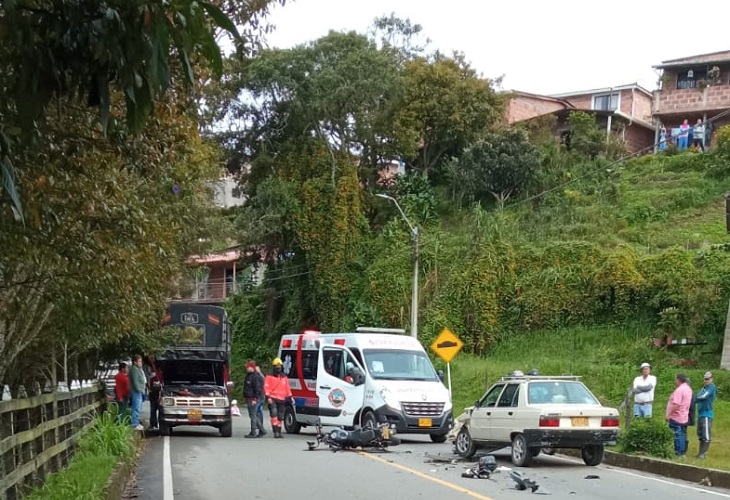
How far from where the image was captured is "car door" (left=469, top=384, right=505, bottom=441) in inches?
667

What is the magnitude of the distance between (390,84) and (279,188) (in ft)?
22.5

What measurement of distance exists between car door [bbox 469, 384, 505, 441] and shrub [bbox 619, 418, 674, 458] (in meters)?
2.52

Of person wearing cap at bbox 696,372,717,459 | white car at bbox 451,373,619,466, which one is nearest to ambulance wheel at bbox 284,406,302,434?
white car at bbox 451,373,619,466

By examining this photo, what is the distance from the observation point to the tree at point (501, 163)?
43062 mm

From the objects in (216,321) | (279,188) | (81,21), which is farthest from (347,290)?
(81,21)

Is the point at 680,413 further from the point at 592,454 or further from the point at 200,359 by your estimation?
the point at 200,359

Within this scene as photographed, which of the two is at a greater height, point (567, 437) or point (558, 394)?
point (558, 394)

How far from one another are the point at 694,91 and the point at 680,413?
1504 inches

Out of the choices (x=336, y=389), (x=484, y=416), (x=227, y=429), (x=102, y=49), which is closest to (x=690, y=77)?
(x=336, y=389)

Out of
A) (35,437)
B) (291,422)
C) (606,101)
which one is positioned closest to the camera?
(35,437)

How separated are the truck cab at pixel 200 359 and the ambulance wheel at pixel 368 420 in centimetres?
383

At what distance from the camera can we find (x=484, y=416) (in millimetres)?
17047

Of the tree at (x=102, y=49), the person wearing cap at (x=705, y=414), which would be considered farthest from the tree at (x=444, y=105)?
the tree at (x=102, y=49)

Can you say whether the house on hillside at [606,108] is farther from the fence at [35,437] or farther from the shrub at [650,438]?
the fence at [35,437]
